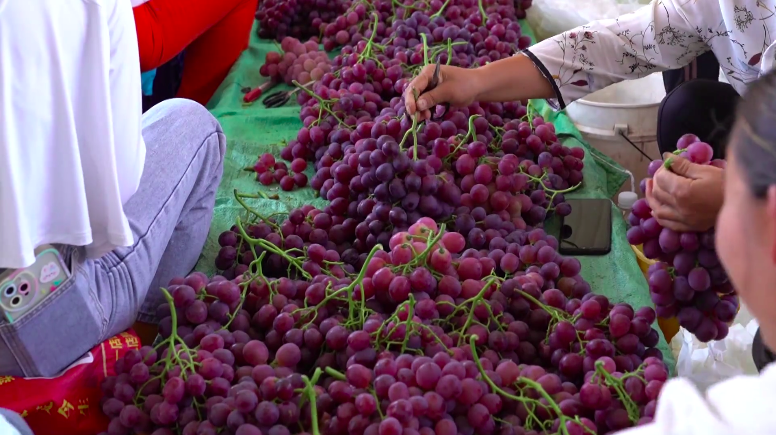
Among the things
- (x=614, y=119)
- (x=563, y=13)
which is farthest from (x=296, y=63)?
(x=563, y=13)

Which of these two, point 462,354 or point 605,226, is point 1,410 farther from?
point 605,226

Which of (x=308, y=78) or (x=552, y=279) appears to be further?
(x=308, y=78)

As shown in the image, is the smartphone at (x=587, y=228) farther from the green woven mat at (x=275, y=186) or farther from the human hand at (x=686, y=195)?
the human hand at (x=686, y=195)

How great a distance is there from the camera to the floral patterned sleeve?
61.9 inches

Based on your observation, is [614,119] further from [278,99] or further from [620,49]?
[278,99]

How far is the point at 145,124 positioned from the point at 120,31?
15.2 inches

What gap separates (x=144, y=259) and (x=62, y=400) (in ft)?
0.87

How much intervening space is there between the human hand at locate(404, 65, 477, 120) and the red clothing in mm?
872

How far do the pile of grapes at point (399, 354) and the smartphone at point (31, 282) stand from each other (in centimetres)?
15

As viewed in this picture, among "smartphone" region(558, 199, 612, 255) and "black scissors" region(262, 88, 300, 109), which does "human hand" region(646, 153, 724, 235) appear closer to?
"smartphone" region(558, 199, 612, 255)

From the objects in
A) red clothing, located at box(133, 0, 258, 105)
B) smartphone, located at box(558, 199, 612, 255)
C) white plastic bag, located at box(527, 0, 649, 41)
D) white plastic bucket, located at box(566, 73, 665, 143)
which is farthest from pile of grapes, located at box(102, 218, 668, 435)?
white plastic bag, located at box(527, 0, 649, 41)

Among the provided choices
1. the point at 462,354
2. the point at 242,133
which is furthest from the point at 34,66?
the point at 242,133

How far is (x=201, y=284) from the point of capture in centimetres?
118

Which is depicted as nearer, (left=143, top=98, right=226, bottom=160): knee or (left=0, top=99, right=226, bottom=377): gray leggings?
(left=0, top=99, right=226, bottom=377): gray leggings
